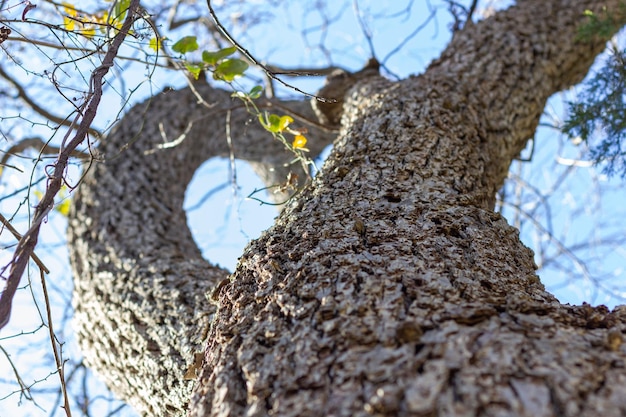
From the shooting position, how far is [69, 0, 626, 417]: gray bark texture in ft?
2.87

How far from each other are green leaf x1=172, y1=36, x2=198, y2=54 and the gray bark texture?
13.1 inches

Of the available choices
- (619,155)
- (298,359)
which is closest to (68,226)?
(298,359)

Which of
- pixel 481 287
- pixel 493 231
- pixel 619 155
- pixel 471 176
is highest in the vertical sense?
pixel 619 155

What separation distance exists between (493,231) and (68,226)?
200 cm

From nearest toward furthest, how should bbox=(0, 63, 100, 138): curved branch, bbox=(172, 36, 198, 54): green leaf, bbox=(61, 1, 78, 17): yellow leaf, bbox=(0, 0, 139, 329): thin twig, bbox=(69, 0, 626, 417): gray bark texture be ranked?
bbox=(69, 0, 626, 417): gray bark texture
bbox=(0, 0, 139, 329): thin twig
bbox=(61, 1, 78, 17): yellow leaf
bbox=(172, 36, 198, 54): green leaf
bbox=(0, 63, 100, 138): curved branch

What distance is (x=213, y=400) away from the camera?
3.40ft

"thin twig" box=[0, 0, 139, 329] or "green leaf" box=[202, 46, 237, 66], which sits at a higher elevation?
"green leaf" box=[202, 46, 237, 66]

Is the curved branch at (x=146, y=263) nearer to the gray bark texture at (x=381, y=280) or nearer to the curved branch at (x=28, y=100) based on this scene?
the gray bark texture at (x=381, y=280)

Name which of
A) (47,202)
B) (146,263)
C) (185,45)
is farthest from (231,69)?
(47,202)

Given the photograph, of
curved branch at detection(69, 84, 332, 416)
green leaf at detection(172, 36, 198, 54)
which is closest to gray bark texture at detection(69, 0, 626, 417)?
curved branch at detection(69, 84, 332, 416)

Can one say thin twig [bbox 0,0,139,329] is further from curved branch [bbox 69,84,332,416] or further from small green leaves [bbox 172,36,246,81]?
small green leaves [bbox 172,36,246,81]

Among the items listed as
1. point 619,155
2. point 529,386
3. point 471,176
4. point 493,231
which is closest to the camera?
point 529,386

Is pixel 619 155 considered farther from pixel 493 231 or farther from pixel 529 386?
pixel 529 386

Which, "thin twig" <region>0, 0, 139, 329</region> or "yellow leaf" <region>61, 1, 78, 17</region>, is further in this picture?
"yellow leaf" <region>61, 1, 78, 17</region>
